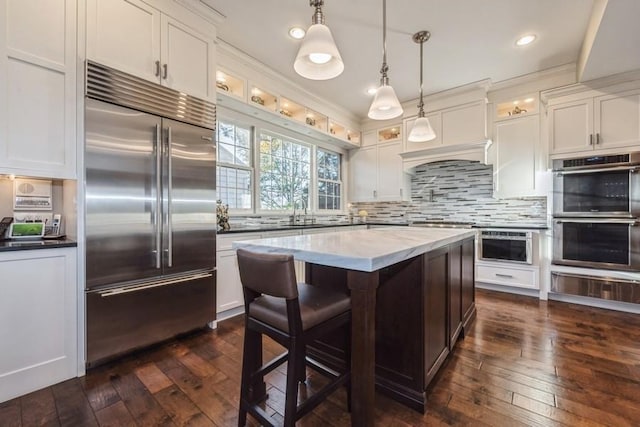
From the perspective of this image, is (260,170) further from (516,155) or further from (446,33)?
(516,155)

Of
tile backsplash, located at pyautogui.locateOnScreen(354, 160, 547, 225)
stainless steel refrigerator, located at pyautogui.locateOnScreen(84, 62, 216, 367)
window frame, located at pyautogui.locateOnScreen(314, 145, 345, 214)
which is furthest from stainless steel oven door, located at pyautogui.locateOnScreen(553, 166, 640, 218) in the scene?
stainless steel refrigerator, located at pyautogui.locateOnScreen(84, 62, 216, 367)

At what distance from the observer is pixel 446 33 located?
2799 millimetres

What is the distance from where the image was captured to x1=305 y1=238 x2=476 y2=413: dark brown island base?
1548 mm

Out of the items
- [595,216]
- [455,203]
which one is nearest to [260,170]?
[455,203]

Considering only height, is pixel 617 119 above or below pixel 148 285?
above

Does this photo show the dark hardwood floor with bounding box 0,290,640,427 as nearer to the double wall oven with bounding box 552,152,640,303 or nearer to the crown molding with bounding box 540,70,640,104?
the double wall oven with bounding box 552,152,640,303

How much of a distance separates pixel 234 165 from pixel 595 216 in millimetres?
4047

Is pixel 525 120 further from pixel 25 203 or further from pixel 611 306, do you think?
pixel 25 203

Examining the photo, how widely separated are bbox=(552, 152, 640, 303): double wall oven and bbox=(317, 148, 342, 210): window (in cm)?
312

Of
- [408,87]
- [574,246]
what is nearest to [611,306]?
[574,246]

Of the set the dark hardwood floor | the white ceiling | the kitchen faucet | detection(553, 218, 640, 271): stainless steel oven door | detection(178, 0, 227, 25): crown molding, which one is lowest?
the dark hardwood floor

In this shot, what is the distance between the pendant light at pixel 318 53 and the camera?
147cm

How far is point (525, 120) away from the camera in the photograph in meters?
3.76

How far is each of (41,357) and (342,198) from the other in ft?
14.4
